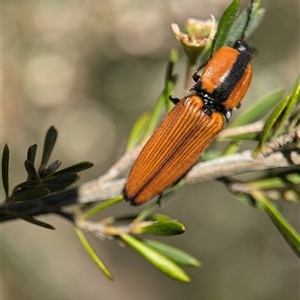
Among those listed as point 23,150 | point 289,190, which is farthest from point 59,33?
point 289,190

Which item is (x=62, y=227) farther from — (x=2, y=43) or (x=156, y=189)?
(x=156, y=189)

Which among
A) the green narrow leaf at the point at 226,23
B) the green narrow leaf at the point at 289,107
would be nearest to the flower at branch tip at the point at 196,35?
the green narrow leaf at the point at 226,23

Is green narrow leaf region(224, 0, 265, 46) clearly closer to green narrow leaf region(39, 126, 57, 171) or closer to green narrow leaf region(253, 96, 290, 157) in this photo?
green narrow leaf region(253, 96, 290, 157)

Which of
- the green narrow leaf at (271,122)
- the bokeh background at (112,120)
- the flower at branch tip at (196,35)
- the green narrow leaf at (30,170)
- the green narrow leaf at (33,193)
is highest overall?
the flower at branch tip at (196,35)

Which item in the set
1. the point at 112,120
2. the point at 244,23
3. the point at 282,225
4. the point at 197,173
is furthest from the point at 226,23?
the point at 112,120

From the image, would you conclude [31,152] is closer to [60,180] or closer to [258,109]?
[60,180]

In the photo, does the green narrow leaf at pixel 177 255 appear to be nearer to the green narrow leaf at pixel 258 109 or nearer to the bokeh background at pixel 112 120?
the green narrow leaf at pixel 258 109
